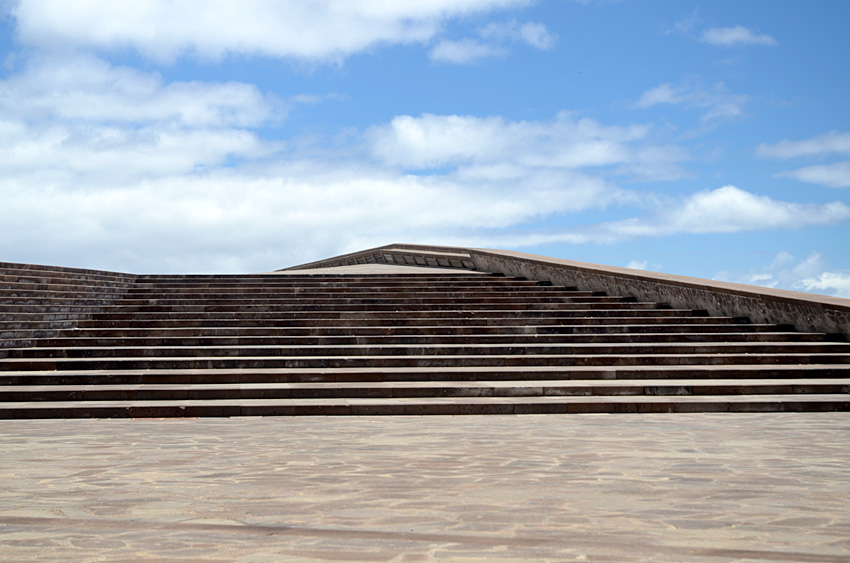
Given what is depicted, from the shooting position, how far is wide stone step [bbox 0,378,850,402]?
7.97m

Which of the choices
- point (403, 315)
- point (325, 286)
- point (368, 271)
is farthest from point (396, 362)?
point (368, 271)

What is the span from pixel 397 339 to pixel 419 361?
1.12 m

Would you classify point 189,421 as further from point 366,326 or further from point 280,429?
point 366,326

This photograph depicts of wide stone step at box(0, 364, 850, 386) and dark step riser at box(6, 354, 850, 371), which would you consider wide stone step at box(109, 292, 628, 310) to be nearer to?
dark step riser at box(6, 354, 850, 371)

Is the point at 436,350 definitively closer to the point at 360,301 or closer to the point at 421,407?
the point at 421,407

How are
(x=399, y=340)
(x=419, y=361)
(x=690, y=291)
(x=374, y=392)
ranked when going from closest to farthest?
(x=374, y=392) → (x=419, y=361) → (x=399, y=340) → (x=690, y=291)

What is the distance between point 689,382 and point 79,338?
27.6ft

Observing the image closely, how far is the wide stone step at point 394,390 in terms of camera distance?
7973 mm

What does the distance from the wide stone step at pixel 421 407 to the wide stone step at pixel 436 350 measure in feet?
6.70

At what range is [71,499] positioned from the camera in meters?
3.69

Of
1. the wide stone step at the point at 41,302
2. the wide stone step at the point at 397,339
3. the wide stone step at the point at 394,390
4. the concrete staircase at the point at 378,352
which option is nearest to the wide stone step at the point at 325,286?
the concrete staircase at the point at 378,352

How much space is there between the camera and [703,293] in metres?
11.9

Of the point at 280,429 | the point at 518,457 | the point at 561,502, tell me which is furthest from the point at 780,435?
the point at 280,429

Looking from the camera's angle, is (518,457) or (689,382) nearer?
(518,457)
